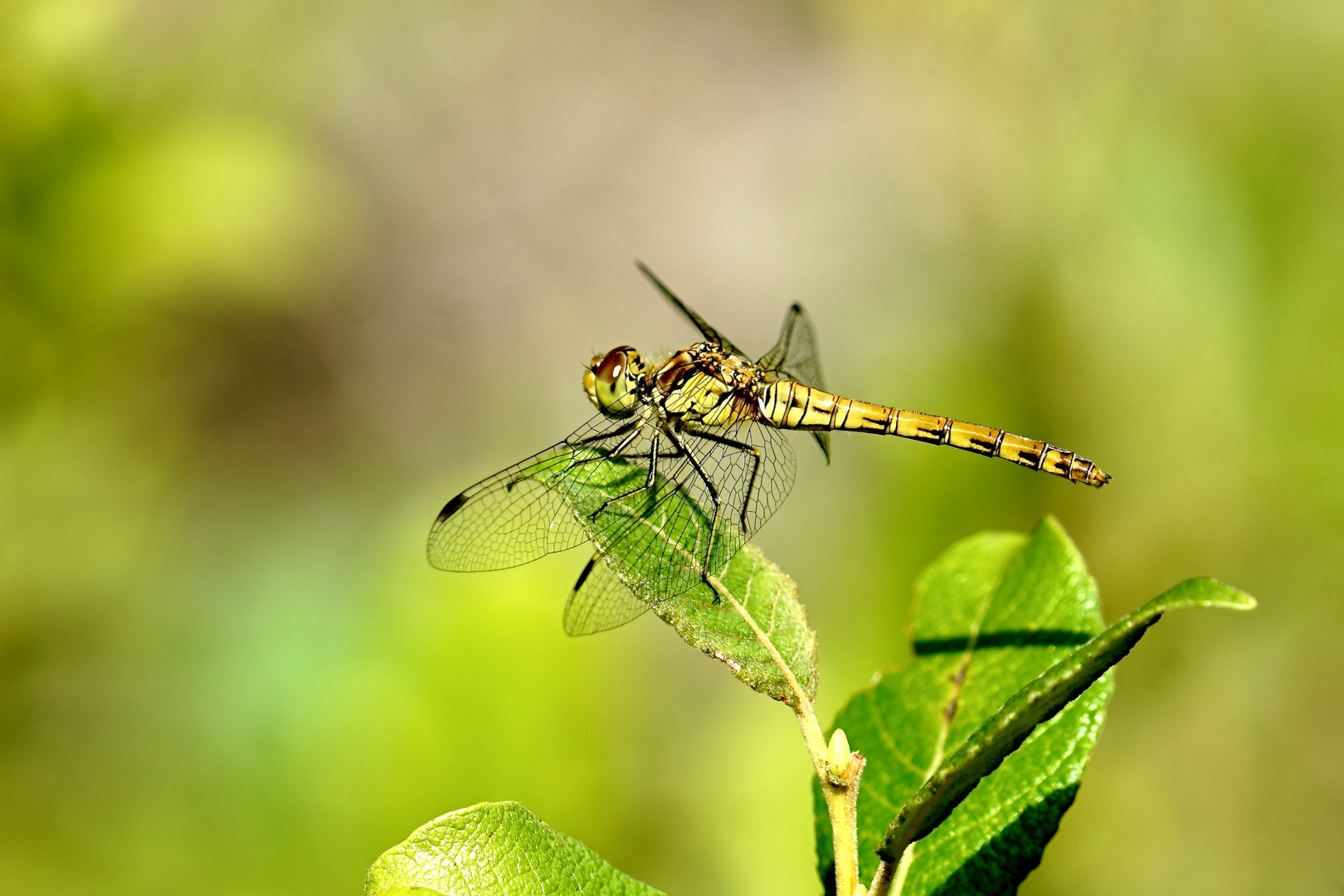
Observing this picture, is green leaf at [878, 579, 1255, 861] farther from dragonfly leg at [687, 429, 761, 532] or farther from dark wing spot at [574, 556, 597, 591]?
dragonfly leg at [687, 429, 761, 532]

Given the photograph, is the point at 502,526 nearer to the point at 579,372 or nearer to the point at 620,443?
the point at 620,443

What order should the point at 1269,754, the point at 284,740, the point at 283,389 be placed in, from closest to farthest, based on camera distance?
1. the point at 284,740
2. the point at 1269,754
3. the point at 283,389

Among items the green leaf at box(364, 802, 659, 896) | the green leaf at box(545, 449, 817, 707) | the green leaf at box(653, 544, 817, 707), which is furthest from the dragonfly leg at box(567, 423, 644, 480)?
the green leaf at box(364, 802, 659, 896)

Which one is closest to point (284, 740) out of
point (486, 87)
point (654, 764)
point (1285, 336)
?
point (654, 764)

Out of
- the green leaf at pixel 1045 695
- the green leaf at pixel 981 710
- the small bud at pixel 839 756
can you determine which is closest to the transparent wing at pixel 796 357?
the green leaf at pixel 981 710

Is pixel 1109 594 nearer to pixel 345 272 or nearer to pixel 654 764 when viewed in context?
pixel 654 764

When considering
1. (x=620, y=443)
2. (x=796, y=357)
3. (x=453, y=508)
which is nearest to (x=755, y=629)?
(x=620, y=443)
